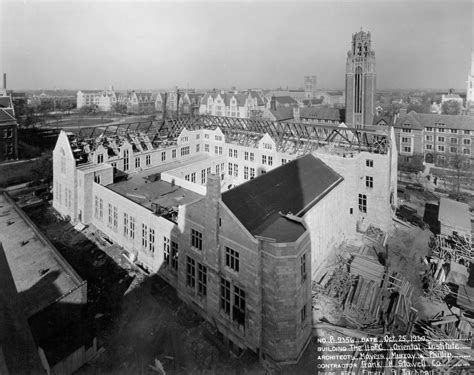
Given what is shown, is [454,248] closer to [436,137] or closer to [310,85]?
[436,137]

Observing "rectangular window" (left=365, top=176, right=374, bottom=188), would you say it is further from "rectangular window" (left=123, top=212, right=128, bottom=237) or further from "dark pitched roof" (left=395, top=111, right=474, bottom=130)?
"dark pitched roof" (left=395, top=111, right=474, bottom=130)

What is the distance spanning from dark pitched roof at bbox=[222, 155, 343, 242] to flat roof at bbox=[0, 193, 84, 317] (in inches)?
409

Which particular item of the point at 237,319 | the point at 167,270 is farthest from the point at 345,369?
the point at 167,270

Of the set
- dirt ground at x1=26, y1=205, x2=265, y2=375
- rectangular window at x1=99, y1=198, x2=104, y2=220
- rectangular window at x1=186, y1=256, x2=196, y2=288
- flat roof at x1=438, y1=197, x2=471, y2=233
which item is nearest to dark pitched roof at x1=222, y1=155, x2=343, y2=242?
rectangular window at x1=186, y1=256, x2=196, y2=288

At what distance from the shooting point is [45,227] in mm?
34125

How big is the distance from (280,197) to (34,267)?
1727 centimetres

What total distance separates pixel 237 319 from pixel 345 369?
22.0 feet

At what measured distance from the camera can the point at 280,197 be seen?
76.3 ft

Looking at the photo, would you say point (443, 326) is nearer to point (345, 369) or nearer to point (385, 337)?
point (385, 337)

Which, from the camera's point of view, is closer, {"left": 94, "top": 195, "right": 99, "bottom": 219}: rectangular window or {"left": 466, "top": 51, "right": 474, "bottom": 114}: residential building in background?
{"left": 94, "top": 195, "right": 99, "bottom": 219}: rectangular window

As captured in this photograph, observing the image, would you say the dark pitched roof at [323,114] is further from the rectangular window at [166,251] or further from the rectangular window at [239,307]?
the rectangular window at [239,307]

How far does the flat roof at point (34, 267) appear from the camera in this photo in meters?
16.5

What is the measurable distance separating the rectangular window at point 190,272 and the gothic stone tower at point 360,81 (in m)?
58.1

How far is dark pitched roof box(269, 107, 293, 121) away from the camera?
293ft
